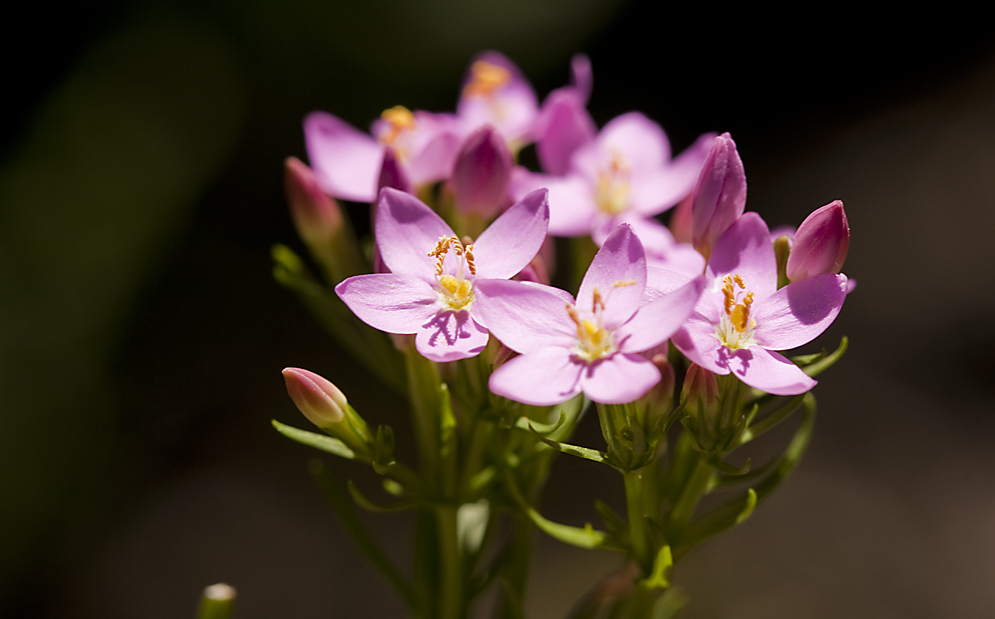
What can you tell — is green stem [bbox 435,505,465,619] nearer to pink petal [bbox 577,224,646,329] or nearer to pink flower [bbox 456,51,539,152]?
pink petal [bbox 577,224,646,329]

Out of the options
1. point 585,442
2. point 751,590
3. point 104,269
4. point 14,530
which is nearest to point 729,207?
point 585,442

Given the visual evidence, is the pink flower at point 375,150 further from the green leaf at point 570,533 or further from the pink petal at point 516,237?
the green leaf at point 570,533

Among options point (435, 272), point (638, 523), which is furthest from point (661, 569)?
point (435, 272)

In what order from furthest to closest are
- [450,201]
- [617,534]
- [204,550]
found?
[204,550] < [450,201] < [617,534]

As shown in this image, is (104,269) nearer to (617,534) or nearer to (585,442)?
(585,442)

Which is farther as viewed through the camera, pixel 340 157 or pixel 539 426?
pixel 340 157

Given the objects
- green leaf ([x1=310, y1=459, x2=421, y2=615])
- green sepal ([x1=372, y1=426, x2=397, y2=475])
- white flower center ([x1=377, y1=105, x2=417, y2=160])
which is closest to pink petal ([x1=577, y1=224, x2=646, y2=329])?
green sepal ([x1=372, y1=426, x2=397, y2=475])

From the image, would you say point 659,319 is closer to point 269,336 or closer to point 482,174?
point 482,174
